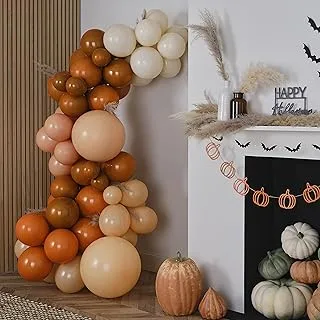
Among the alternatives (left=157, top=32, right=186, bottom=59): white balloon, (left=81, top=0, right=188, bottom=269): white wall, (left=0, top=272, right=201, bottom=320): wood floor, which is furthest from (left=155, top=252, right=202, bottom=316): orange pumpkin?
(left=157, top=32, right=186, bottom=59): white balloon

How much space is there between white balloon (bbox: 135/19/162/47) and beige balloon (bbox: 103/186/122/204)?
2.85 feet

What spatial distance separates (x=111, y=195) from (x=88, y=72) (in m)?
0.73

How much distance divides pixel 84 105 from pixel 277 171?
4.06 ft

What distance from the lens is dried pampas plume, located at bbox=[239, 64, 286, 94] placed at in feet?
12.7

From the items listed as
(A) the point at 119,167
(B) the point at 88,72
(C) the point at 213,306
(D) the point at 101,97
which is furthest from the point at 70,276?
(B) the point at 88,72

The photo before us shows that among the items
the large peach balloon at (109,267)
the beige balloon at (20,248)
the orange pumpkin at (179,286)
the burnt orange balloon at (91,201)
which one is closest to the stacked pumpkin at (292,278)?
the orange pumpkin at (179,286)

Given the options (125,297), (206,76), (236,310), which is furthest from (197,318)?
(206,76)

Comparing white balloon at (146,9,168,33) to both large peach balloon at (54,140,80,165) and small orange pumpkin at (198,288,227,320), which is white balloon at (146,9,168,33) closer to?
large peach balloon at (54,140,80,165)

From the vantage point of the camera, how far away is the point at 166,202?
5.11 meters

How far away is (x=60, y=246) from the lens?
14.7 ft

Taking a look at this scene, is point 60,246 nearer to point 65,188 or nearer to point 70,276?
point 70,276

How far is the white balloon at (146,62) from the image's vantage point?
15.0 ft

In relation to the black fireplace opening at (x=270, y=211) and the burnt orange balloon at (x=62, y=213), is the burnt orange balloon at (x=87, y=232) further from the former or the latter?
the black fireplace opening at (x=270, y=211)

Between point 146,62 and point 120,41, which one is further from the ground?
point 120,41
